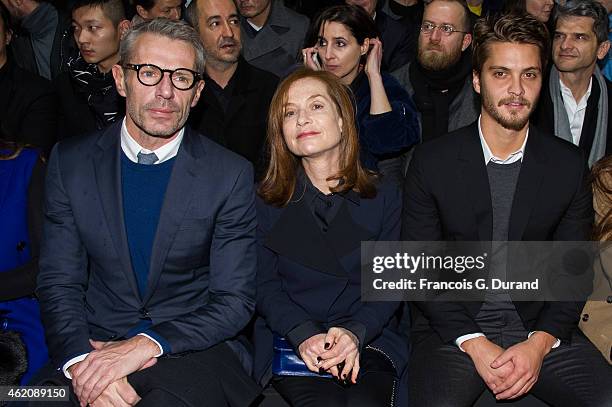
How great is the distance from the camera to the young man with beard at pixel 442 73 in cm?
512

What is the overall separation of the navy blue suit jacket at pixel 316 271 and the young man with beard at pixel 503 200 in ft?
0.63

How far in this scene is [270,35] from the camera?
5.96 metres

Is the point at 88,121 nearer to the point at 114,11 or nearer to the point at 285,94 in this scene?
the point at 114,11

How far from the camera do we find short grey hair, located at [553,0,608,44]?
5277mm

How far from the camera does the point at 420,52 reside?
526 centimetres

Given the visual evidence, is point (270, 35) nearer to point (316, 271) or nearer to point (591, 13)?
point (591, 13)

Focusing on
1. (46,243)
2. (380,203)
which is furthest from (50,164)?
(380,203)

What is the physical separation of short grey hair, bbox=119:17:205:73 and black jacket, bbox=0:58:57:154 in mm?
1757

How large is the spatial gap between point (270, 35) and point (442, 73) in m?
1.45

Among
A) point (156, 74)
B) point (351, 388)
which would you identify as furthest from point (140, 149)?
point (351, 388)

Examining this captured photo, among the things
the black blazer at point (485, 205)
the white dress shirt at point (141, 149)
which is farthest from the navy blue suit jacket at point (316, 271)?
the white dress shirt at point (141, 149)

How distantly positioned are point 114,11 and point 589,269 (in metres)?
3.44

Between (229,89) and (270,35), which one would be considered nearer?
(229,89)

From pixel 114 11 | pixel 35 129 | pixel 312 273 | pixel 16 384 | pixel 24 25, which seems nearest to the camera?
pixel 16 384
